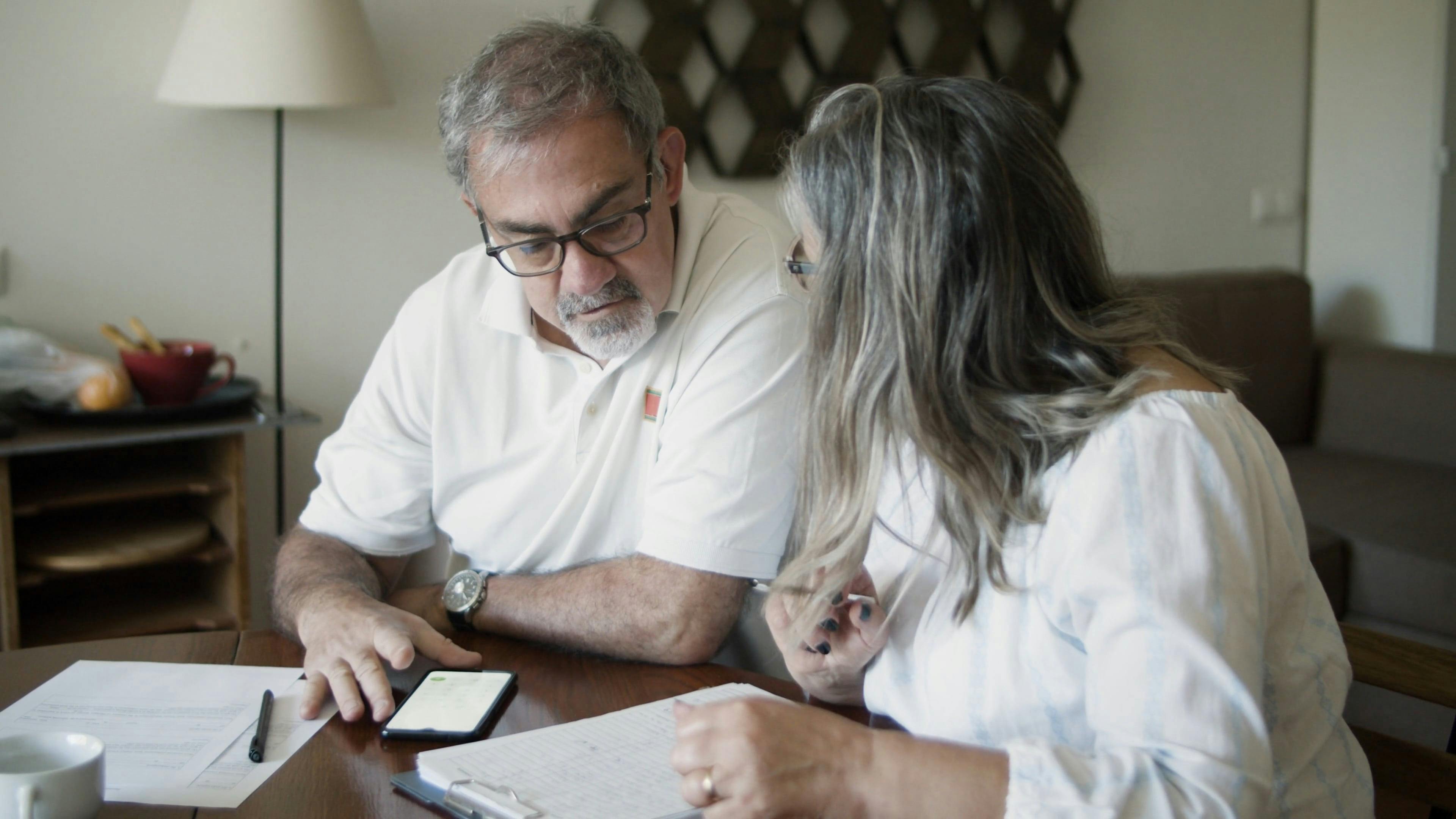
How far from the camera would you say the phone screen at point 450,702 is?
105 cm

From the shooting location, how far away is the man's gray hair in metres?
1.33

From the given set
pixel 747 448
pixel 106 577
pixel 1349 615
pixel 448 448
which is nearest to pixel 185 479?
pixel 106 577

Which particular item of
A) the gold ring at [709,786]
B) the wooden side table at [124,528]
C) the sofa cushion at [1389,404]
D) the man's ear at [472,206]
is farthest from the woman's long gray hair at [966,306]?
the sofa cushion at [1389,404]

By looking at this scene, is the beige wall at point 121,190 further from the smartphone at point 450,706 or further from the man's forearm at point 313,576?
the smartphone at point 450,706

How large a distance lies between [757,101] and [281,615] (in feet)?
6.50

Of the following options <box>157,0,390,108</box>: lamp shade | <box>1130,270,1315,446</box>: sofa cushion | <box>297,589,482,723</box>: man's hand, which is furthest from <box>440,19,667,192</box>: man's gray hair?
<box>1130,270,1315,446</box>: sofa cushion

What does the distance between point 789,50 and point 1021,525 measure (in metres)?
2.33

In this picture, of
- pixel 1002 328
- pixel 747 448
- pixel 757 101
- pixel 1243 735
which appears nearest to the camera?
pixel 1243 735

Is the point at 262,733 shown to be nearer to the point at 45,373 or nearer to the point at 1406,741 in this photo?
the point at 1406,741

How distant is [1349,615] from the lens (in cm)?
260

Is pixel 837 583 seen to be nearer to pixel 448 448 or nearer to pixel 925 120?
pixel 925 120

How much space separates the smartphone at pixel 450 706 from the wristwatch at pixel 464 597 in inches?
7.6

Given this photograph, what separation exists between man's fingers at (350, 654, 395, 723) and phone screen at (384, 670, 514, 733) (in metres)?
0.01

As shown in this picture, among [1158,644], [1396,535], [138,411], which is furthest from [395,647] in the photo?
[1396,535]
